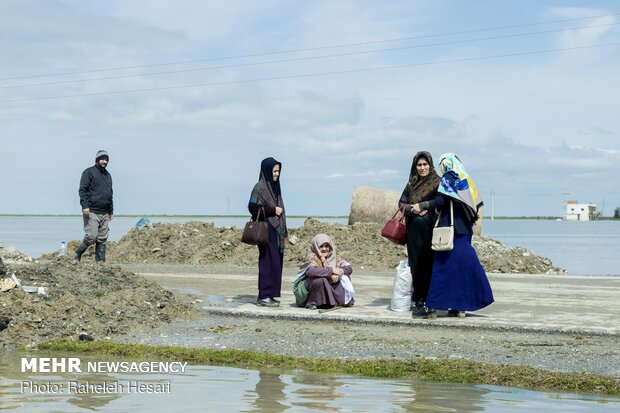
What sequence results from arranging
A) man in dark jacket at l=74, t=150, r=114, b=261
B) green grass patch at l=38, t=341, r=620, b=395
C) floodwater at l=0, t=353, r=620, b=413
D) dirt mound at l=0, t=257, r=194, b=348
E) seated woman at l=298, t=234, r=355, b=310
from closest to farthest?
floodwater at l=0, t=353, r=620, b=413
green grass patch at l=38, t=341, r=620, b=395
dirt mound at l=0, t=257, r=194, b=348
seated woman at l=298, t=234, r=355, b=310
man in dark jacket at l=74, t=150, r=114, b=261

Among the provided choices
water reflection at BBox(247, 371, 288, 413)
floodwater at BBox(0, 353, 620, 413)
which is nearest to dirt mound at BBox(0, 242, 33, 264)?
floodwater at BBox(0, 353, 620, 413)

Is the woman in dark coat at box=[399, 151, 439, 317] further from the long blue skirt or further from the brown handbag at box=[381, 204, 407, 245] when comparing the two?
the long blue skirt

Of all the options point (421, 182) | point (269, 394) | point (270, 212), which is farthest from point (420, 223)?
point (269, 394)

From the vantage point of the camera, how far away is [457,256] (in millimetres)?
12219

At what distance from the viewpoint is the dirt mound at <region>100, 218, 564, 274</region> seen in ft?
86.1

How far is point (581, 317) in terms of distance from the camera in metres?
12.7

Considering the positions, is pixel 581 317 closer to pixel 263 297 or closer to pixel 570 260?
pixel 263 297

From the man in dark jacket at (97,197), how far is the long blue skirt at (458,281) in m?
7.51

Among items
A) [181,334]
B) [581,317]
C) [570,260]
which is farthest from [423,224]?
[570,260]

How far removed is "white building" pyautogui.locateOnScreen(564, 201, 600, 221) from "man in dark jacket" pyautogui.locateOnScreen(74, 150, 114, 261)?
454 feet

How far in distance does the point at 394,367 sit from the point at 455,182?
3.44 meters

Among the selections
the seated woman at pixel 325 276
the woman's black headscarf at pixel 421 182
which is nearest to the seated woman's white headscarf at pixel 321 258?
the seated woman at pixel 325 276

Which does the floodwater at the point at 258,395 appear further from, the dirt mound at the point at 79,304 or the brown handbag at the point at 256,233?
the brown handbag at the point at 256,233

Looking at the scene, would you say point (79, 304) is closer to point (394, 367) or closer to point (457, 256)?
point (457, 256)
